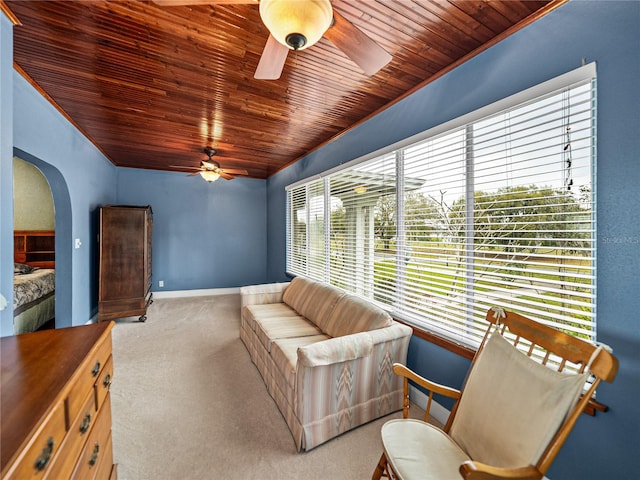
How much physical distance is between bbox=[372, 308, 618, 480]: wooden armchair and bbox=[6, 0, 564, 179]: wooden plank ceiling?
5.71ft

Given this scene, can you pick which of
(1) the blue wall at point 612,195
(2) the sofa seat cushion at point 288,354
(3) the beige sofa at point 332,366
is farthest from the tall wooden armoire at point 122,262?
(1) the blue wall at point 612,195

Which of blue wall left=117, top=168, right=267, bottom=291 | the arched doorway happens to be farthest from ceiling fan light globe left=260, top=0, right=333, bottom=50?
blue wall left=117, top=168, right=267, bottom=291

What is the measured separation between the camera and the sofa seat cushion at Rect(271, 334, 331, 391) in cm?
193

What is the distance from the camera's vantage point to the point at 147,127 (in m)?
3.37

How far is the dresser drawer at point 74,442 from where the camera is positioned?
80 centimetres

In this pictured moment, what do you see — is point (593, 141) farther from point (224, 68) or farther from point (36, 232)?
point (36, 232)

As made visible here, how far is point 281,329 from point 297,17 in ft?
7.70

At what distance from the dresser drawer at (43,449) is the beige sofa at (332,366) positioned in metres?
1.13

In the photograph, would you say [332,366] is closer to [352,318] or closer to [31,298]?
[352,318]

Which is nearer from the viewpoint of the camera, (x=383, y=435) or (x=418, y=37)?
(x=383, y=435)

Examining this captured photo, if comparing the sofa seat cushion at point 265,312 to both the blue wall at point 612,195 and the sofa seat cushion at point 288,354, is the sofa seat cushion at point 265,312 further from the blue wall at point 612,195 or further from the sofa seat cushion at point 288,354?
the blue wall at point 612,195

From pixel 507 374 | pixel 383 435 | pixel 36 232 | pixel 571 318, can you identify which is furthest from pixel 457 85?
pixel 36 232

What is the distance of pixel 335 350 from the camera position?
178 cm

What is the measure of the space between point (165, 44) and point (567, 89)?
2451 mm
